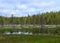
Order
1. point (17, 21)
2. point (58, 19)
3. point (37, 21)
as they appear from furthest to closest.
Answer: point (17, 21) < point (37, 21) < point (58, 19)

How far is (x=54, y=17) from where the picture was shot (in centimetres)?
13988

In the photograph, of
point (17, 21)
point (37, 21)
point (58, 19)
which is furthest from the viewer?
point (17, 21)

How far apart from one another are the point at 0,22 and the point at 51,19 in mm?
34652

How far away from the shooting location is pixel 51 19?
135750 mm

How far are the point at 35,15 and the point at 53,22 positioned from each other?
31.9 metres

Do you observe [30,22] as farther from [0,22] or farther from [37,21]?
[0,22]

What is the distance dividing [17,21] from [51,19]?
32673mm

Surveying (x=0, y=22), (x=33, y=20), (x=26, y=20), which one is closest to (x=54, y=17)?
(x=33, y=20)

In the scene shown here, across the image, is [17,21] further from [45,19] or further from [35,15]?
[45,19]

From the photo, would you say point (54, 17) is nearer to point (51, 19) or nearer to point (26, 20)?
point (51, 19)

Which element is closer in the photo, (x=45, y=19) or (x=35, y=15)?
(x=45, y=19)

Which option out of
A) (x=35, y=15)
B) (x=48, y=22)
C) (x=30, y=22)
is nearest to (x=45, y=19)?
(x=48, y=22)

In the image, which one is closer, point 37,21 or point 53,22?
point 53,22

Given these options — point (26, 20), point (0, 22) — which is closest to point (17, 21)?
point (26, 20)
